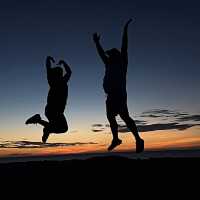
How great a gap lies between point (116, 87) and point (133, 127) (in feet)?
3.85

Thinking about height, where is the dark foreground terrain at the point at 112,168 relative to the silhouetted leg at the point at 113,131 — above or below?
below

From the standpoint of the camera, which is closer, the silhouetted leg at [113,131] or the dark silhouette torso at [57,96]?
the dark silhouette torso at [57,96]

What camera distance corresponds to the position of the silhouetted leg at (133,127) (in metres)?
11.5

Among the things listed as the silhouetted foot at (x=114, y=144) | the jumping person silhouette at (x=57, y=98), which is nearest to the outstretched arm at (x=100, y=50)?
the jumping person silhouette at (x=57, y=98)

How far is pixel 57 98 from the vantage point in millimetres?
11469

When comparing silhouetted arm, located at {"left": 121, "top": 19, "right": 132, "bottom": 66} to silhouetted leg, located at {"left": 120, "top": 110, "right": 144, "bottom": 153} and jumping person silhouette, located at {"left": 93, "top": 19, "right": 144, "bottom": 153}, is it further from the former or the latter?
silhouetted leg, located at {"left": 120, "top": 110, "right": 144, "bottom": 153}

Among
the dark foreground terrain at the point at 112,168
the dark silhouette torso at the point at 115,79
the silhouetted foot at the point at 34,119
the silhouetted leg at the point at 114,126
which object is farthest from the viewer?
the silhouetted foot at the point at 34,119

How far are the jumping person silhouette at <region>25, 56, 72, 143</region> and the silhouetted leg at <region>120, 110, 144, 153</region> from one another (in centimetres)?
159

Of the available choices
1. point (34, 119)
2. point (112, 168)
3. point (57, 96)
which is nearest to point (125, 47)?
point (57, 96)

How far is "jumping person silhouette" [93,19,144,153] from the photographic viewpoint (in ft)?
37.2

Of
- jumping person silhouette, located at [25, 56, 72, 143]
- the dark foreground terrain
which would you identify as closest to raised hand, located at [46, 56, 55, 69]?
jumping person silhouette, located at [25, 56, 72, 143]

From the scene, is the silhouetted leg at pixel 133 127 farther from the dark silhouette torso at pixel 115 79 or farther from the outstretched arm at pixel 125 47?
the outstretched arm at pixel 125 47

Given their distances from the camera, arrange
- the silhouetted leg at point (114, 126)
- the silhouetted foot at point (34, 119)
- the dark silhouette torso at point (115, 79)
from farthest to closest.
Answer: the silhouetted foot at point (34, 119)
the silhouetted leg at point (114, 126)
the dark silhouette torso at point (115, 79)

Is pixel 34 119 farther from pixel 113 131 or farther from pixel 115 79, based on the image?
pixel 115 79
